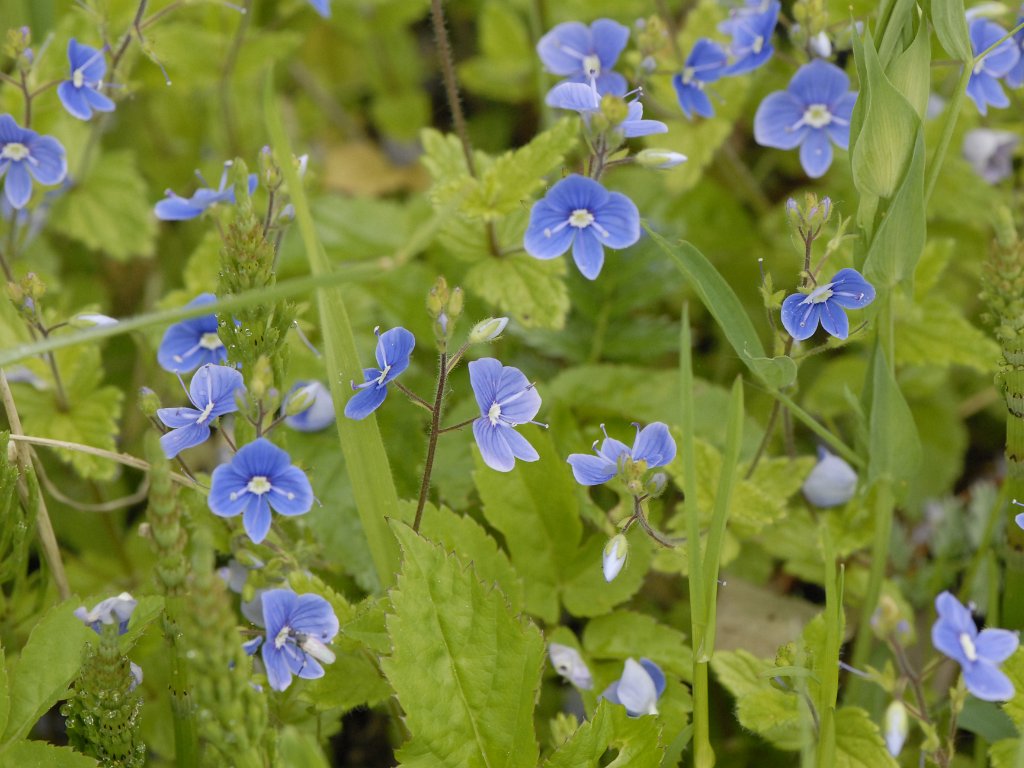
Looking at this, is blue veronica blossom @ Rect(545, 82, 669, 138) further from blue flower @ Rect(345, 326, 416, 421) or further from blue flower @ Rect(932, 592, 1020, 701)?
blue flower @ Rect(932, 592, 1020, 701)

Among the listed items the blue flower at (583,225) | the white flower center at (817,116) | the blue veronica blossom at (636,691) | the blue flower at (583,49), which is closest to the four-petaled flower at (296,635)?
the blue veronica blossom at (636,691)

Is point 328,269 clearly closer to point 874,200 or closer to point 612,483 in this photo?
point 612,483

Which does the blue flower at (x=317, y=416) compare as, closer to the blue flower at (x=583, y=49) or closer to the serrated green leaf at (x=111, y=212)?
the serrated green leaf at (x=111, y=212)

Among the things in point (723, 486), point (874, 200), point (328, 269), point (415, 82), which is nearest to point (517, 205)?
point (328, 269)

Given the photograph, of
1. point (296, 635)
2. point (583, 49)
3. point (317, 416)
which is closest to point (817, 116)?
point (583, 49)

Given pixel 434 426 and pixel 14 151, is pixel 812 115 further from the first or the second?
pixel 14 151

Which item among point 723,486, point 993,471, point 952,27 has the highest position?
point 952,27
